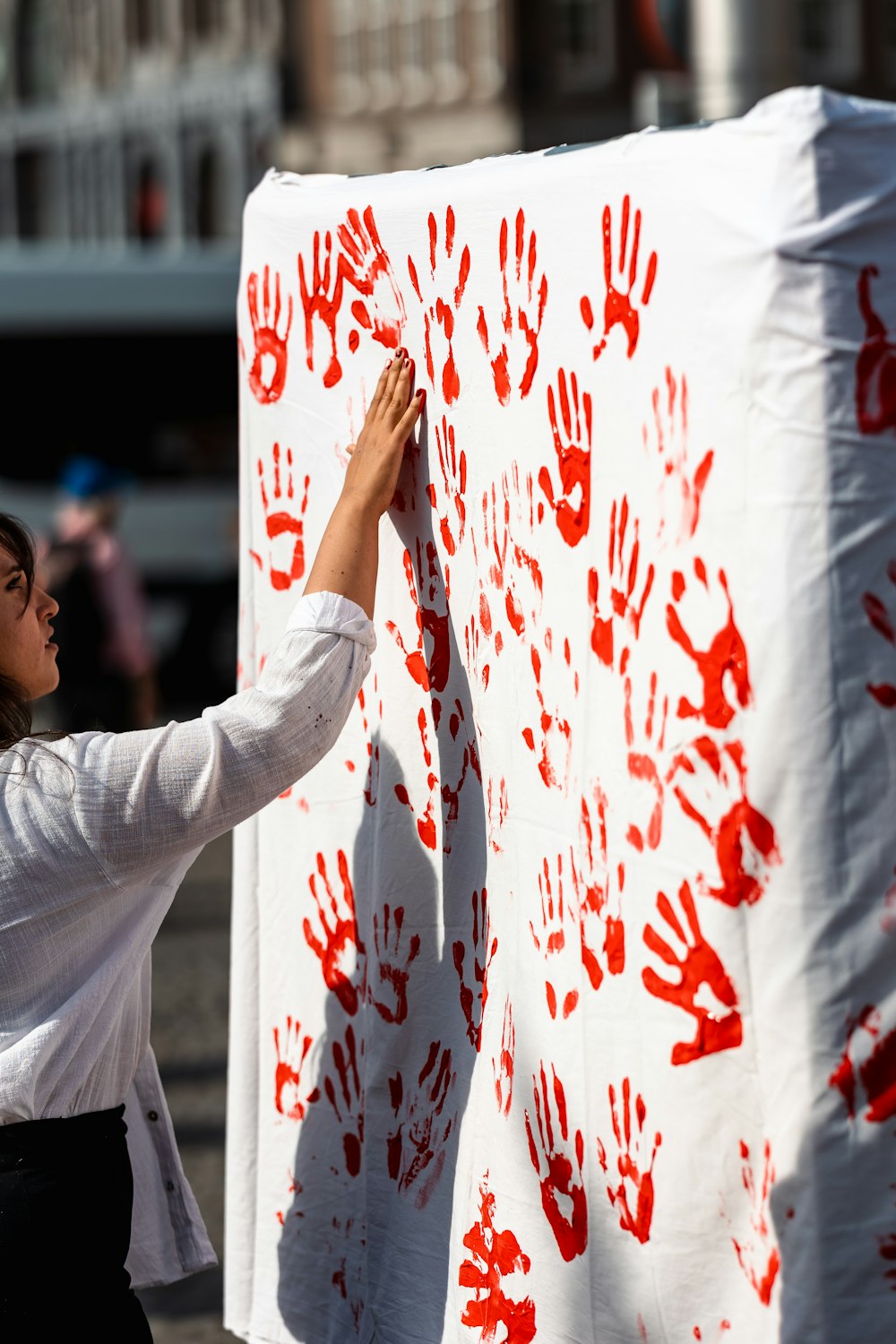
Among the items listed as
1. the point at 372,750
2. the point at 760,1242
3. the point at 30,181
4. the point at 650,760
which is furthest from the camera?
the point at 30,181

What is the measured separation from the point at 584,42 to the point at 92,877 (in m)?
24.9

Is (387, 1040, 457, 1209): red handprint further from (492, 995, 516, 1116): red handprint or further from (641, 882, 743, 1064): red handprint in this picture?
(641, 882, 743, 1064): red handprint

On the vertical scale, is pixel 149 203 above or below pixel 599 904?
above

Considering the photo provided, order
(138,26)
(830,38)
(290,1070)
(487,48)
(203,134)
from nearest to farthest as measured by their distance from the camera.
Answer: (290,1070) < (487,48) < (830,38) < (203,134) < (138,26)

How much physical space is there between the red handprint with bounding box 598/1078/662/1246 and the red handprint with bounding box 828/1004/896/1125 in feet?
0.76

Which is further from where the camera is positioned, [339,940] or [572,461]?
[339,940]

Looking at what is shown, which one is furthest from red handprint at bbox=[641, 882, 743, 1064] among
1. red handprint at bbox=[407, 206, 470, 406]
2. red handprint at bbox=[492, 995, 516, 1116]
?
red handprint at bbox=[407, 206, 470, 406]

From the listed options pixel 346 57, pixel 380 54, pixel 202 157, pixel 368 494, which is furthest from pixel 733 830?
pixel 202 157

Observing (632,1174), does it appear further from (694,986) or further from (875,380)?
(875,380)

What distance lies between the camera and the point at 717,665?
1595mm

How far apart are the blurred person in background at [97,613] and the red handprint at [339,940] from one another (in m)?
6.11

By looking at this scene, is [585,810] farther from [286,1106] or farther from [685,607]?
[286,1106]

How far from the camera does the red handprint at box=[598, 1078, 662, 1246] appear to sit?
1721 mm

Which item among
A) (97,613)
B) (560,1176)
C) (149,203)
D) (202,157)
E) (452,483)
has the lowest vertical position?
(97,613)
